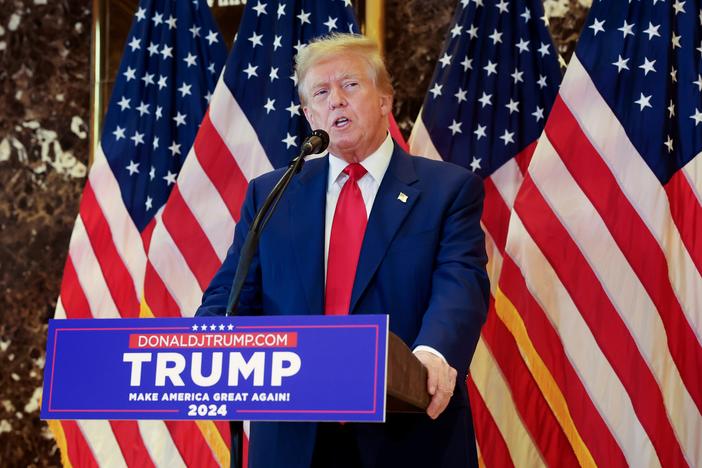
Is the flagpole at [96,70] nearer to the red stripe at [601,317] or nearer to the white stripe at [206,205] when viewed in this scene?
the white stripe at [206,205]

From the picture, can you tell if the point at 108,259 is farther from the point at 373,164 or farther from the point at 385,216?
the point at 385,216

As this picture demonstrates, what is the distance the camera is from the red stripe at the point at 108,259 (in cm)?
370

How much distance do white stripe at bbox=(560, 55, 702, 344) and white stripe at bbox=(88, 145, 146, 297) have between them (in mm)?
1729

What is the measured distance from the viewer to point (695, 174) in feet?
10.1

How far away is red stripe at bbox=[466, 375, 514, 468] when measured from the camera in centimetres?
309

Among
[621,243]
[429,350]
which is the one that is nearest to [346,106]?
[429,350]

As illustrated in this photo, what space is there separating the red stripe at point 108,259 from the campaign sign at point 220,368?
2097 mm

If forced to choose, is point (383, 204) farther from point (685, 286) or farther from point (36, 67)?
point (36, 67)

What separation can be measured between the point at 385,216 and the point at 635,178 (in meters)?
1.23

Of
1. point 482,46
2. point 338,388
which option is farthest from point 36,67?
point 338,388

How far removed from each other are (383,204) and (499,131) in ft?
4.25

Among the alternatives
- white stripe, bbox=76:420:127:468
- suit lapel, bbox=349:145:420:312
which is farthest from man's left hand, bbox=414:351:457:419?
white stripe, bbox=76:420:127:468

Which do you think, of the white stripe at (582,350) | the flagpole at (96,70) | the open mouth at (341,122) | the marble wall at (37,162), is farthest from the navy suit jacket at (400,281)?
the flagpole at (96,70)

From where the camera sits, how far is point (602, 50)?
3.26 metres
